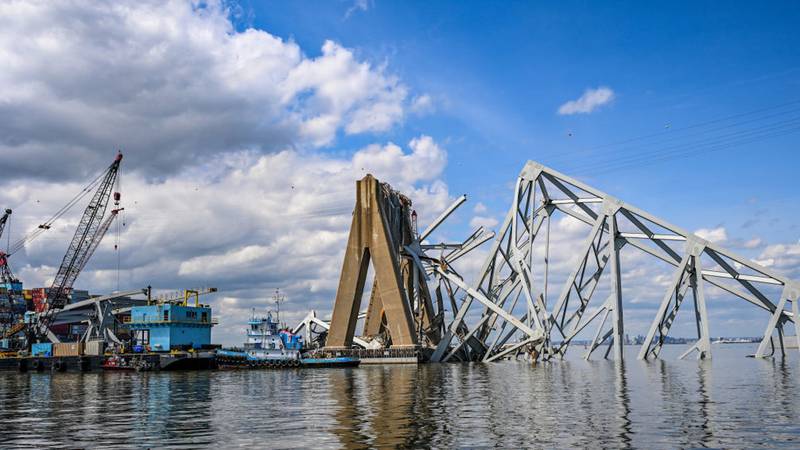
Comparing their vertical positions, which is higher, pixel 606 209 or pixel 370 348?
pixel 606 209

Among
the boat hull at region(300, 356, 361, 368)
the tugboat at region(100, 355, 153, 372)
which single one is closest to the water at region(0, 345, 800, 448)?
the tugboat at region(100, 355, 153, 372)

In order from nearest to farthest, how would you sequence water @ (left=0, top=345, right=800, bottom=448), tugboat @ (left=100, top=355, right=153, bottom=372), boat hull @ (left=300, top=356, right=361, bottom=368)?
water @ (left=0, top=345, right=800, bottom=448), tugboat @ (left=100, top=355, right=153, bottom=372), boat hull @ (left=300, top=356, right=361, bottom=368)

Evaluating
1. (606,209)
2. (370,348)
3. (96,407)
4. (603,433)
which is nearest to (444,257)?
(370,348)

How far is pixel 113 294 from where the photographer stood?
126 meters

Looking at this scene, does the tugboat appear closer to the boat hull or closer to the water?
the boat hull

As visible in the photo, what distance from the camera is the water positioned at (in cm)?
2561

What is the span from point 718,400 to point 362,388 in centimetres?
2617

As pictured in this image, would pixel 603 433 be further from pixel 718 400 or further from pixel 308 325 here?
pixel 308 325

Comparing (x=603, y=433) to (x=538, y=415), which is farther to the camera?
(x=538, y=415)

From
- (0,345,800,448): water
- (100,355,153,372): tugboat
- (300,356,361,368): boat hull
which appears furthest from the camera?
(300,356,361,368): boat hull

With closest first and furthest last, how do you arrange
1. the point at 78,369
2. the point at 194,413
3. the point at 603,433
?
the point at 603,433 < the point at 194,413 < the point at 78,369

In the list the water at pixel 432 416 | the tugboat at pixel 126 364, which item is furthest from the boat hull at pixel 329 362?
the water at pixel 432 416

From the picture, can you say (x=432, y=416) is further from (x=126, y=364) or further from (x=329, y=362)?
(x=126, y=364)

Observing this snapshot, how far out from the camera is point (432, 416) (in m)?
32.9
